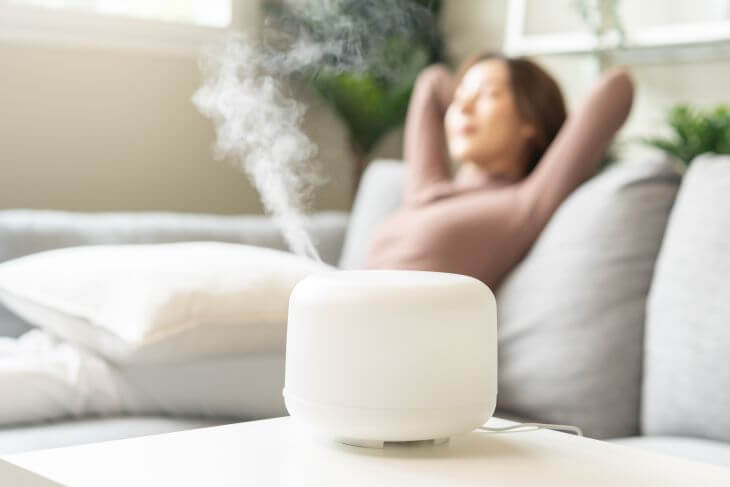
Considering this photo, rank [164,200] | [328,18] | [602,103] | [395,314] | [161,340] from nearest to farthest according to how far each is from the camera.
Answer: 1. [395,314]
2. [161,340]
3. [602,103]
4. [328,18]
5. [164,200]

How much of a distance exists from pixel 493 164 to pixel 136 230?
767 mm

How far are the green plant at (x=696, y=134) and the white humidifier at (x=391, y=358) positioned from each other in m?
2.03

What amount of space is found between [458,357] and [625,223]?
0.98m

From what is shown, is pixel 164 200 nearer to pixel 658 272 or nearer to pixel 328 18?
pixel 328 18

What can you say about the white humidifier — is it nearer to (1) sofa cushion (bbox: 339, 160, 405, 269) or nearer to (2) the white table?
(2) the white table

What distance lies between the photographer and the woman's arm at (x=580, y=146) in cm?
195

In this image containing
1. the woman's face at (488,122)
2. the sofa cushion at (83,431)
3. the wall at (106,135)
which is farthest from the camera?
the wall at (106,135)

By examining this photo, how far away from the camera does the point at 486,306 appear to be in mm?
905

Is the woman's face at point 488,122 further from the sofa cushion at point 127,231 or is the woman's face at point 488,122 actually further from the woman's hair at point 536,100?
the sofa cushion at point 127,231

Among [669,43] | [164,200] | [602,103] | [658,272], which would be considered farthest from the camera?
[164,200]

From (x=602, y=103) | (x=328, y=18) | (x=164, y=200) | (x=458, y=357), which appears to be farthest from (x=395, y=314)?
(x=164, y=200)

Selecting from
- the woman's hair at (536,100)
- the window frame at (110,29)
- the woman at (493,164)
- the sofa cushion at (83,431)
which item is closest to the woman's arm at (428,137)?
the woman at (493,164)

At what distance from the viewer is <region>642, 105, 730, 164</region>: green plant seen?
272cm

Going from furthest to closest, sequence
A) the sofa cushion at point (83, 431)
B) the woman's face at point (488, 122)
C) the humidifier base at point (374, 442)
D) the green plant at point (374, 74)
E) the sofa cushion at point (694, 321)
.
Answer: the green plant at point (374, 74), the woman's face at point (488, 122), the sofa cushion at point (694, 321), the sofa cushion at point (83, 431), the humidifier base at point (374, 442)
